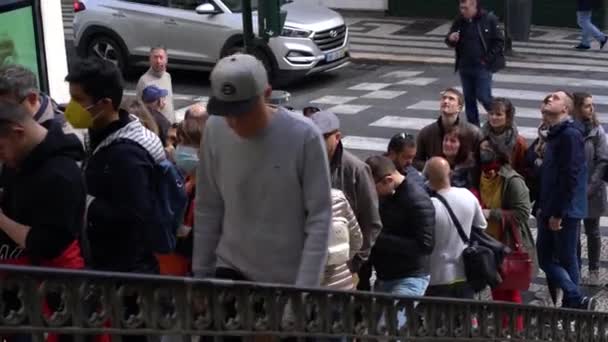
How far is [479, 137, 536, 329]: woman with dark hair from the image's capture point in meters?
8.27

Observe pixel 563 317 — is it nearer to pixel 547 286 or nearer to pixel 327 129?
pixel 327 129

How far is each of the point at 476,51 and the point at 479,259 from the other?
25.1 ft

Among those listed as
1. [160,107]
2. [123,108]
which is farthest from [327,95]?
[123,108]

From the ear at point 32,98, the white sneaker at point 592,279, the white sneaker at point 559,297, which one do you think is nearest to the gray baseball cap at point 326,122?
the ear at point 32,98

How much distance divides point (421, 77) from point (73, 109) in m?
14.8

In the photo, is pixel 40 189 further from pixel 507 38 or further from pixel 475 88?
pixel 507 38

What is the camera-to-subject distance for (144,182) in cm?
514

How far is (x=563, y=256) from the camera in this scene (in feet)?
29.0

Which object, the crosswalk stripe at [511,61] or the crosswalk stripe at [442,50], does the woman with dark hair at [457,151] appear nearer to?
the crosswalk stripe at [511,61]

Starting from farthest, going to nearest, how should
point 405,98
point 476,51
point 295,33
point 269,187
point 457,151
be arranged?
point 295,33, point 405,98, point 476,51, point 457,151, point 269,187

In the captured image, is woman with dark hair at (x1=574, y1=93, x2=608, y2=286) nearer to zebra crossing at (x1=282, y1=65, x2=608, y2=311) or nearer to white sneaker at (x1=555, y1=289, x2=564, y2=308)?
white sneaker at (x1=555, y1=289, x2=564, y2=308)

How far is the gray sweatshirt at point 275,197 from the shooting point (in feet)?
14.4

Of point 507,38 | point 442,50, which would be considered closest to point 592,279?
point 507,38

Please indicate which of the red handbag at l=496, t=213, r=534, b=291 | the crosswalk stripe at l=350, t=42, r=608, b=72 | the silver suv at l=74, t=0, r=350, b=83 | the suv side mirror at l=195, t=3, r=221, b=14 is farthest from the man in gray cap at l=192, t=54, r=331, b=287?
A: the crosswalk stripe at l=350, t=42, r=608, b=72
